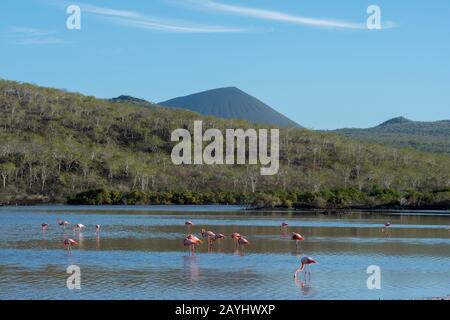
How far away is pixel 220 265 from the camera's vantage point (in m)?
29.4

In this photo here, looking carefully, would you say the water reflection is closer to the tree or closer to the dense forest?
the dense forest

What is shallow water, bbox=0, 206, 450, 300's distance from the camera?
22.8 metres

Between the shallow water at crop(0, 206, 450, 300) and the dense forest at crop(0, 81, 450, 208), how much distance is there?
180ft

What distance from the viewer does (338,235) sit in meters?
45.4

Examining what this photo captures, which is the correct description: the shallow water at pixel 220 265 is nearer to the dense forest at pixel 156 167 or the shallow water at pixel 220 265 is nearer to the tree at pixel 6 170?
the dense forest at pixel 156 167

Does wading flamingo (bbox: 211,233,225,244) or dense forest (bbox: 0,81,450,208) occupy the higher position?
dense forest (bbox: 0,81,450,208)

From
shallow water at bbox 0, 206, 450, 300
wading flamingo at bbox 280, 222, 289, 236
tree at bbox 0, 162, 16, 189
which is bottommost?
shallow water at bbox 0, 206, 450, 300

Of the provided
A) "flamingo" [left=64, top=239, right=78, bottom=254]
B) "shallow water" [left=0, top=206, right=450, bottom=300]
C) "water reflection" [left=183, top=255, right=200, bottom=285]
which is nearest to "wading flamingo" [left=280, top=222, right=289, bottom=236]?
"shallow water" [left=0, top=206, right=450, bottom=300]

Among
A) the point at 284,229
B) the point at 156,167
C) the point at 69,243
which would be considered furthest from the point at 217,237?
the point at 156,167

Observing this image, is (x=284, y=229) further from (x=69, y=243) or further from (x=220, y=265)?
(x=220, y=265)

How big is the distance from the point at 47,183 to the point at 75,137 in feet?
112

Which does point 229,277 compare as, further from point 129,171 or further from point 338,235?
point 129,171

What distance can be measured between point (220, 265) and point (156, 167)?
112m
